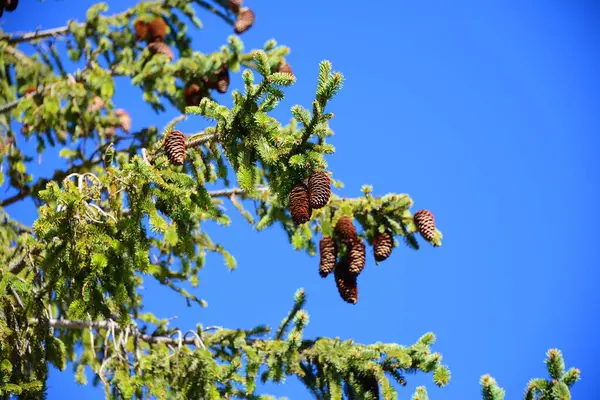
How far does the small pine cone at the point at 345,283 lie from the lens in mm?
5070

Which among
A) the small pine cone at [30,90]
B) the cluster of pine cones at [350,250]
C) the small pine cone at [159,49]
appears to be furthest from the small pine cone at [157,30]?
the cluster of pine cones at [350,250]

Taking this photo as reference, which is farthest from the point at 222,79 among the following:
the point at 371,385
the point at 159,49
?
the point at 371,385

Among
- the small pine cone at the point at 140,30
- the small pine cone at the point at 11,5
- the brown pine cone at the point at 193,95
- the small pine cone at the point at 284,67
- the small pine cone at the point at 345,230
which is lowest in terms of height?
the small pine cone at the point at 345,230

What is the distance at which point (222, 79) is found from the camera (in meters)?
7.43

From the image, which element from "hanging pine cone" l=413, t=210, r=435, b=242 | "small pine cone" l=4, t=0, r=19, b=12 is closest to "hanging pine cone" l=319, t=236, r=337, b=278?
"hanging pine cone" l=413, t=210, r=435, b=242

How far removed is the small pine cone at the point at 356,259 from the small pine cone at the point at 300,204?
1.36 metres

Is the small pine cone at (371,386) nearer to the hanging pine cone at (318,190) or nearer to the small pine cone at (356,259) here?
the small pine cone at (356,259)

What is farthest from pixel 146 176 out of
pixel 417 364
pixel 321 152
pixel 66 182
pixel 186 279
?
pixel 186 279

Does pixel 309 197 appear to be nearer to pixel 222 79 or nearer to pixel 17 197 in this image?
pixel 222 79

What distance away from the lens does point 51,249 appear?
424 centimetres

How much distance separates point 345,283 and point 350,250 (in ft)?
0.84

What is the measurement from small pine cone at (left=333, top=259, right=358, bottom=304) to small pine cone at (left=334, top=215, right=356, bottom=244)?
0.59 feet

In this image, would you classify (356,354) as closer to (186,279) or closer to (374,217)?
(374,217)

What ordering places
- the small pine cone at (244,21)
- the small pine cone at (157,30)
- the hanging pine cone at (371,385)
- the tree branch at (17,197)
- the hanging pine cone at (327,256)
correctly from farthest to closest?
the small pine cone at (244,21) < the small pine cone at (157,30) < the tree branch at (17,197) < the hanging pine cone at (327,256) < the hanging pine cone at (371,385)
